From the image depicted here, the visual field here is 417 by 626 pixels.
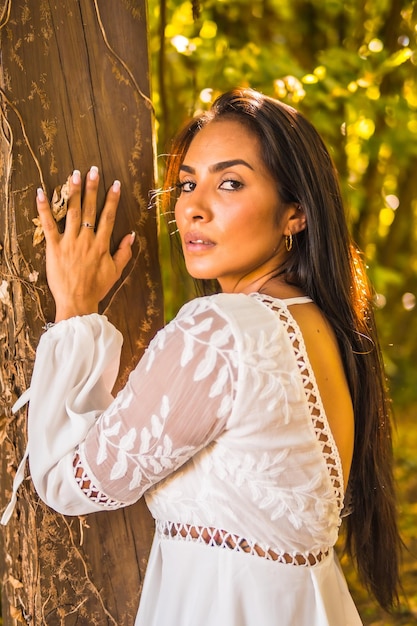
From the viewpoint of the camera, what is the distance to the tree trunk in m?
1.69

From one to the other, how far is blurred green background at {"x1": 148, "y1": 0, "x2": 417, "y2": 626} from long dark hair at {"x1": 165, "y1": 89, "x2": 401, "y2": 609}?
0.48 metres

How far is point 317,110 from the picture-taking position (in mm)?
3527

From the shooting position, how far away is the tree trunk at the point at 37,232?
169cm

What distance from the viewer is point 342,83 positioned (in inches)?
126

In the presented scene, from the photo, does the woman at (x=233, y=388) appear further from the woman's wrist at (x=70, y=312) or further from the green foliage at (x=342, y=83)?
the green foliage at (x=342, y=83)

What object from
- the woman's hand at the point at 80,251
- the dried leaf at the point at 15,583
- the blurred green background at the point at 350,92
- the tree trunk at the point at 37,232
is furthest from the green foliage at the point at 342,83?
the dried leaf at the point at 15,583

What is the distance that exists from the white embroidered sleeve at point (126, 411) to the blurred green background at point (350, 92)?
0.80 meters

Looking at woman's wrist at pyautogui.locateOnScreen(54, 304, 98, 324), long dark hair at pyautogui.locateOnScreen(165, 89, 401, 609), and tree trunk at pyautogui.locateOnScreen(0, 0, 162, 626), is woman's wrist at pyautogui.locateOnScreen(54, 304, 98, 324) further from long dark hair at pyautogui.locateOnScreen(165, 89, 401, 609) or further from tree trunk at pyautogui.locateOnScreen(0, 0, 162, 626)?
long dark hair at pyautogui.locateOnScreen(165, 89, 401, 609)

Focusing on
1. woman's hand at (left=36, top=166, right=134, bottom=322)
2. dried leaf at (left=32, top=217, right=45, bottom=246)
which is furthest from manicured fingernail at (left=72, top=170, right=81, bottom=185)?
dried leaf at (left=32, top=217, right=45, bottom=246)

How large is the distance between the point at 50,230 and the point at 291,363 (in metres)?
0.62

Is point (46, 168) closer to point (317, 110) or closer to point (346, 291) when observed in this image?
point (346, 291)

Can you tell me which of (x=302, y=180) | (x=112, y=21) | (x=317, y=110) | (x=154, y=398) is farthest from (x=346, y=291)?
(x=317, y=110)

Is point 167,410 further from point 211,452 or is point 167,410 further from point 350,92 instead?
point 350,92

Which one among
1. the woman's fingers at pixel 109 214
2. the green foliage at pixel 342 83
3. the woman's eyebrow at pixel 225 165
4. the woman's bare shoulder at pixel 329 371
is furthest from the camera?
the green foliage at pixel 342 83
